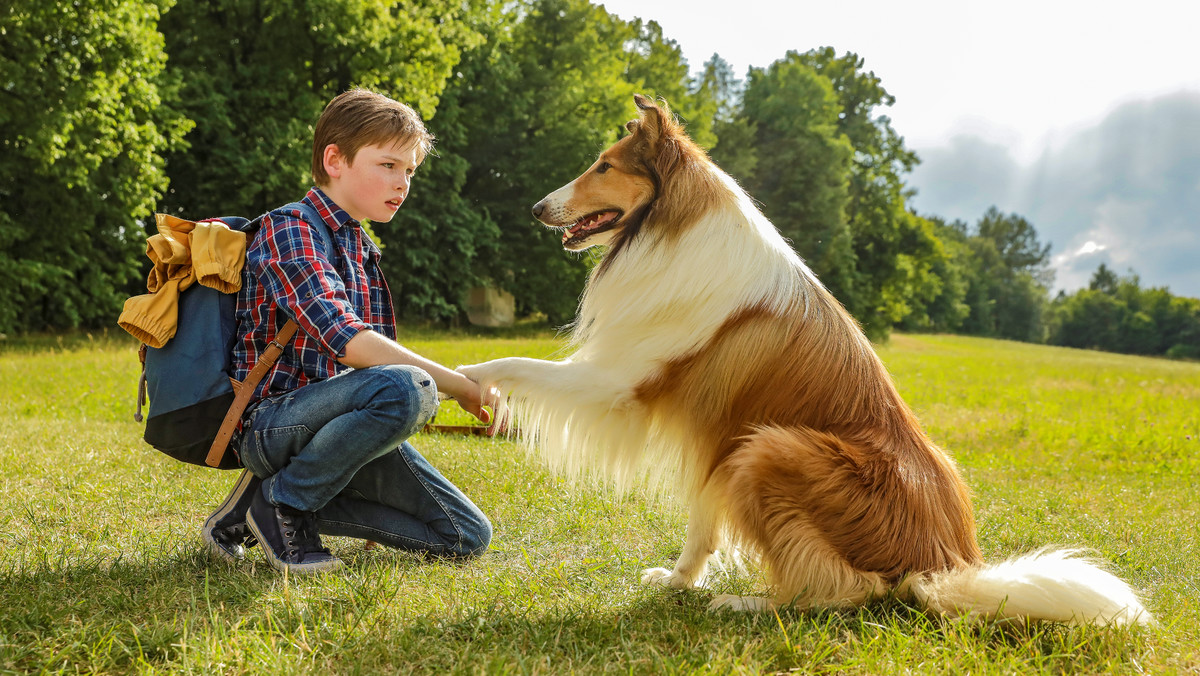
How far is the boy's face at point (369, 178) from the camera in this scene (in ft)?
10.5

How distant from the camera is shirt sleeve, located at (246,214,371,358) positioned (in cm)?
289

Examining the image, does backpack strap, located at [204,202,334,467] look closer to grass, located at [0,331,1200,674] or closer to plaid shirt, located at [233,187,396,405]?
plaid shirt, located at [233,187,396,405]

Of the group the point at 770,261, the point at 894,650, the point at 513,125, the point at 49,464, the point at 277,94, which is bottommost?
the point at 49,464

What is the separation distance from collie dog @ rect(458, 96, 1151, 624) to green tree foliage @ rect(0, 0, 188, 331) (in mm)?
13734

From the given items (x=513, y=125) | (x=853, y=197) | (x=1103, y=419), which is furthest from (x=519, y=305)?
(x=1103, y=419)

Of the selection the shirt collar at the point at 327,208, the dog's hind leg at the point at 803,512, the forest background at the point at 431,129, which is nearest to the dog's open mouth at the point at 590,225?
the shirt collar at the point at 327,208

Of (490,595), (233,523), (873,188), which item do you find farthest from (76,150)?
(873,188)

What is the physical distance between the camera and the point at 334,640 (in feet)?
7.97

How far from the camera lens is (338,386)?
3014 mm

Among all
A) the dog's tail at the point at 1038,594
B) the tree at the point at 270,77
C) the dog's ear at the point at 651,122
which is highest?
the tree at the point at 270,77

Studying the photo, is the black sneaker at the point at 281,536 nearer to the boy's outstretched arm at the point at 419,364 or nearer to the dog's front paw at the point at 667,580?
the boy's outstretched arm at the point at 419,364

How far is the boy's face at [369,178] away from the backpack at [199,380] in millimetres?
606

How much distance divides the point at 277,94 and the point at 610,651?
1930cm

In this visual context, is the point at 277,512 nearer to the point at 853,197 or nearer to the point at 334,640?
the point at 334,640
